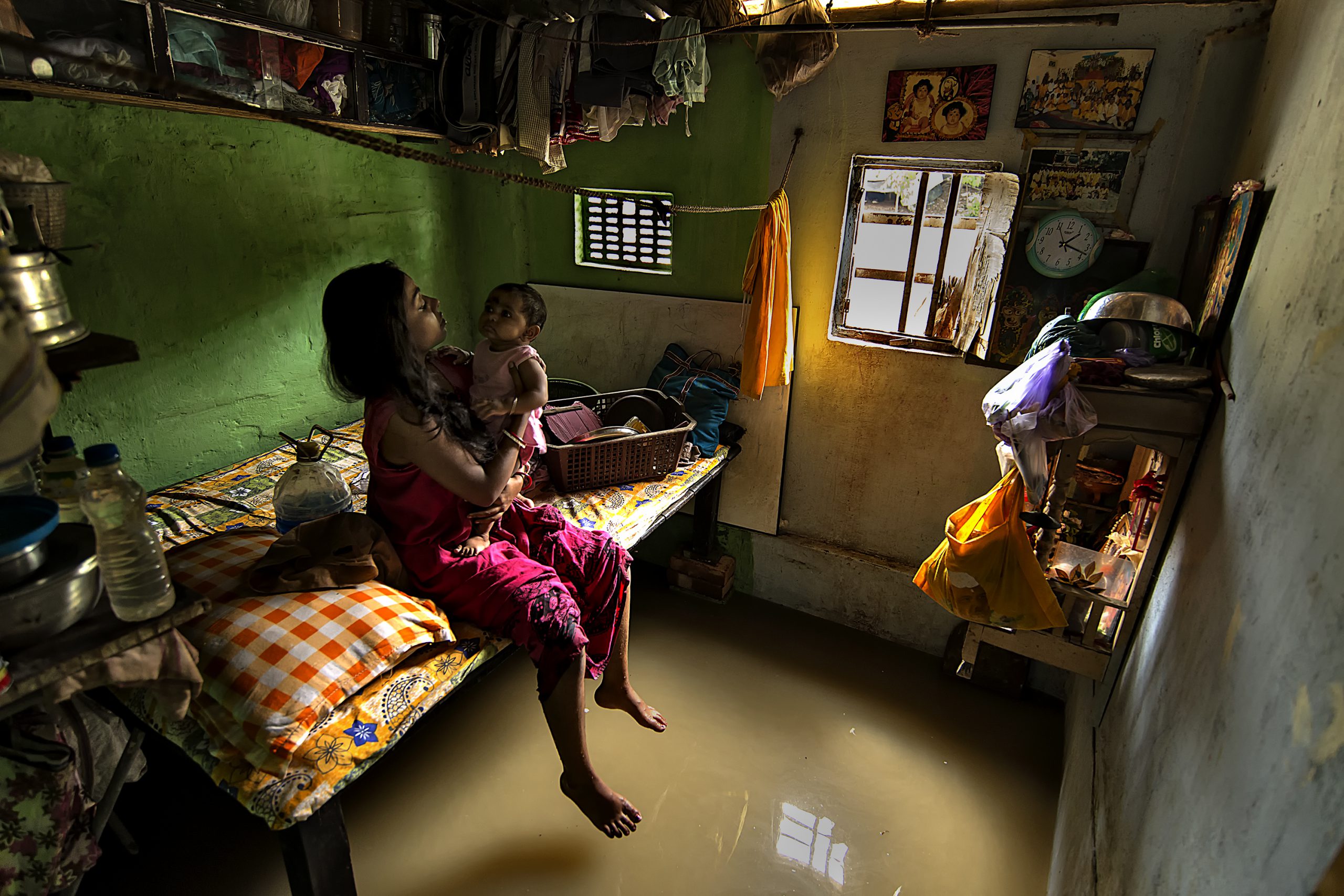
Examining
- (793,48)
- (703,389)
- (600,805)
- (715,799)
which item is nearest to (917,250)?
(793,48)

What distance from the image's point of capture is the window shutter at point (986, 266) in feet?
10.0

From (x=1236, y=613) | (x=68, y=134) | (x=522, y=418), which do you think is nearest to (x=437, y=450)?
(x=522, y=418)

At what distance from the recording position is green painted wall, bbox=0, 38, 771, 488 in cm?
292

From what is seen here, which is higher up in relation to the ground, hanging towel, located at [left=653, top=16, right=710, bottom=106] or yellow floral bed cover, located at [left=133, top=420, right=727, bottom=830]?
hanging towel, located at [left=653, top=16, right=710, bottom=106]

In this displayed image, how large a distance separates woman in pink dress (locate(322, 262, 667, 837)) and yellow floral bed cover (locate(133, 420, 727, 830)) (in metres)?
0.18

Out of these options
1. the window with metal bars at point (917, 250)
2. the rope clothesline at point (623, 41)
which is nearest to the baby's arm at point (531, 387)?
the rope clothesline at point (623, 41)

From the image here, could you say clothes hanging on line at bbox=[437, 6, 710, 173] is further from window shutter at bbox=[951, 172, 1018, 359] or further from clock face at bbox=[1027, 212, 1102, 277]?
clock face at bbox=[1027, 212, 1102, 277]

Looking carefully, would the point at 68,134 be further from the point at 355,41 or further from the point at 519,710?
the point at 519,710

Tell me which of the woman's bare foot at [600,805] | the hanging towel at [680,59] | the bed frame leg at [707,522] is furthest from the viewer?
the bed frame leg at [707,522]

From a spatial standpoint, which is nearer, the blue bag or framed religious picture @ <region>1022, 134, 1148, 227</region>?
framed religious picture @ <region>1022, 134, 1148, 227</region>

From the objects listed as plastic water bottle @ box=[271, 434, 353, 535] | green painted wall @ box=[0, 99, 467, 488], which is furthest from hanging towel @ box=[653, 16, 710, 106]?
plastic water bottle @ box=[271, 434, 353, 535]

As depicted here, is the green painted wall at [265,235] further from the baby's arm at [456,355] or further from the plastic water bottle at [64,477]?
the plastic water bottle at [64,477]

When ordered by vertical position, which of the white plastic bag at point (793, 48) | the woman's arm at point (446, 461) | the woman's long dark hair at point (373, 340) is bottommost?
the woman's arm at point (446, 461)

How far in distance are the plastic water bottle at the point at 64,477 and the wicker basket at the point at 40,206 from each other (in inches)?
17.4
